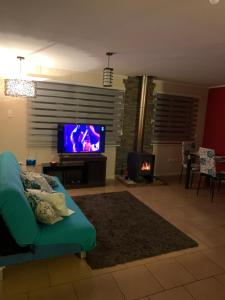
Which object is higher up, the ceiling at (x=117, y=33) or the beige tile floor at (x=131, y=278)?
the ceiling at (x=117, y=33)

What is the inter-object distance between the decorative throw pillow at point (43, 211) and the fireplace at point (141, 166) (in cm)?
297

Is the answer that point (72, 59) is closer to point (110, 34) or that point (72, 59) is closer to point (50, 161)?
point (110, 34)

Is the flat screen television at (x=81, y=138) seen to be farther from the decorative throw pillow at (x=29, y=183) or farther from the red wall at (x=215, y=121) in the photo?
the red wall at (x=215, y=121)

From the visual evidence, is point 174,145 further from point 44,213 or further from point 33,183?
point 44,213

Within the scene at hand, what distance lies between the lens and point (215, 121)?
19.3 feet

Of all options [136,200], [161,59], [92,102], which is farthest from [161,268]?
[92,102]

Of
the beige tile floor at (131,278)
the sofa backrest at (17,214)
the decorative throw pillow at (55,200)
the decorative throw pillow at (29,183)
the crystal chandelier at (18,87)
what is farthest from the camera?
the crystal chandelier at (18,87)

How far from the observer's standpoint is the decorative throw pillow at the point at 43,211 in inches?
82.5

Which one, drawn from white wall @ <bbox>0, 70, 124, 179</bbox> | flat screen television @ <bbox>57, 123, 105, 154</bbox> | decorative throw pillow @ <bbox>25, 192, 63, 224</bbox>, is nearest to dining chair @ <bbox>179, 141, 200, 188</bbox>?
flat screen television @ <bbox>57, 123, 105, 154</bbox>

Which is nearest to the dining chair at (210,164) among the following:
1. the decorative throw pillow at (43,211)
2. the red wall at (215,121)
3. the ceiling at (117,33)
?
the ceiling at (117,33)

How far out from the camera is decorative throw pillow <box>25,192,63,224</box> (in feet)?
6.88

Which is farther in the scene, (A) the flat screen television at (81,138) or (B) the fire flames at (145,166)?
(B) the fire flames at (145,166)

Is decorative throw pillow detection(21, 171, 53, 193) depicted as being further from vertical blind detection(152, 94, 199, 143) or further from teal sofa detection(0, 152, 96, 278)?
vertical blind detection(152, 94, 199, 143)

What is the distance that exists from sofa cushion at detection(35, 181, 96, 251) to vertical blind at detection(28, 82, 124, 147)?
2.76 meters
